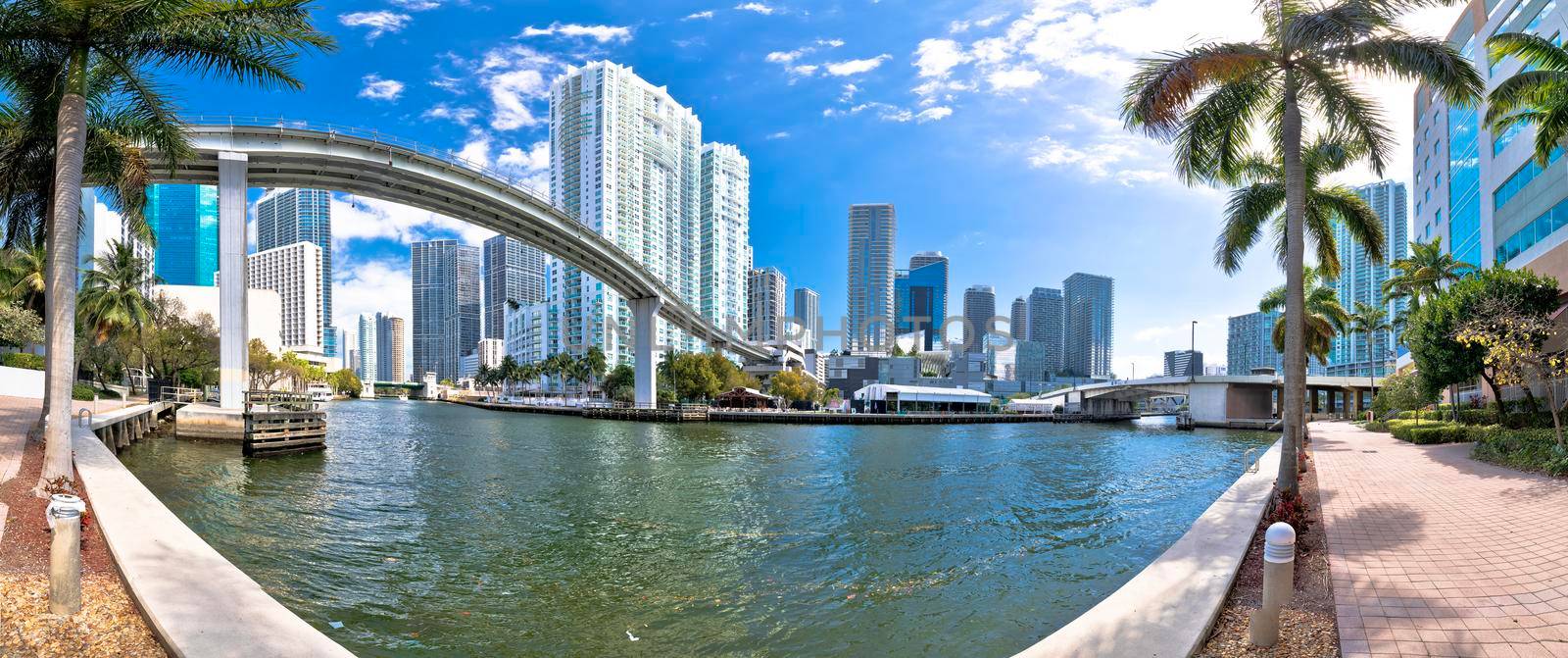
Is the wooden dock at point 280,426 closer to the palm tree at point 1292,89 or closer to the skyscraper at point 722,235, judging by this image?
the palm tree at point 1292,89

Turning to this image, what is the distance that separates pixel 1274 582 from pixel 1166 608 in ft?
3.09

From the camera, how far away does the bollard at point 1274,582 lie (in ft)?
18.2

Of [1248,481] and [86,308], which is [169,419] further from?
[1248,481]

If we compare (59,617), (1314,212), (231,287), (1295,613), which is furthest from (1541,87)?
(231,287)

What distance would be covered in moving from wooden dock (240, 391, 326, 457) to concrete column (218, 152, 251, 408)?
4.73ft

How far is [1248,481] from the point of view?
14.4 meters

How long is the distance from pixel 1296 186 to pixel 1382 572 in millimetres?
7637

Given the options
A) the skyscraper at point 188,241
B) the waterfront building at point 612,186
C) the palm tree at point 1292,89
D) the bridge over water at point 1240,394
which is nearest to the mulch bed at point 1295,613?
the palm tree at point 1292,89

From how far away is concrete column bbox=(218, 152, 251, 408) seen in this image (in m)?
31.1

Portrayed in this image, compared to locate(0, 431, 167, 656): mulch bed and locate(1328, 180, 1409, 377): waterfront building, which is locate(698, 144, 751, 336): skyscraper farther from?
locate(0, 431, 167, 656): mulch bed

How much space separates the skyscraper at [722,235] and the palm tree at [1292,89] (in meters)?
161

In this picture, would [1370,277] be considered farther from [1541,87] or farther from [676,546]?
[676,546]

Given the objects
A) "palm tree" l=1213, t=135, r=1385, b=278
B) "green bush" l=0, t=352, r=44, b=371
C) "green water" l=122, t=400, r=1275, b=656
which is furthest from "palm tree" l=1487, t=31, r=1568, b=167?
"green bush" l=0, t=352, r=44, b=371

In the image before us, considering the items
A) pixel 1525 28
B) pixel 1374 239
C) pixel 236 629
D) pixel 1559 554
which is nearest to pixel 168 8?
pixel 236 629
